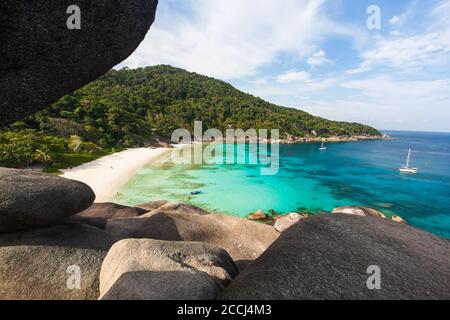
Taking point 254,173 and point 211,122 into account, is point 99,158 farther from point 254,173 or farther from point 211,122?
point 211,122

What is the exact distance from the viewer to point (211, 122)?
111 metres

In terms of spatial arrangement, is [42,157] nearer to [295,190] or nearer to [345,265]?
[295,190]

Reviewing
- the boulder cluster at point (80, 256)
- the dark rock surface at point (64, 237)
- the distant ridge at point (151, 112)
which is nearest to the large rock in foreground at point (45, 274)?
the boulder cluster at point (80, 256)

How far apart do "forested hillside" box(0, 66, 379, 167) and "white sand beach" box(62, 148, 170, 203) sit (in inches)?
134

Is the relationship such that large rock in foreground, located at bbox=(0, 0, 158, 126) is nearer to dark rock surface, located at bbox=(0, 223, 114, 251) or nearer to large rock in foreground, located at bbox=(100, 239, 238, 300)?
large rock in foreground, located at bbox=(100, 239, 238, 300)

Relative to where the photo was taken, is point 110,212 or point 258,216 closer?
point 110,212

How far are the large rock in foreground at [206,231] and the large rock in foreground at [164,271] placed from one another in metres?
2.75

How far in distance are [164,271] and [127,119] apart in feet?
246

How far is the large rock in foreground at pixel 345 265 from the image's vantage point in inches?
124

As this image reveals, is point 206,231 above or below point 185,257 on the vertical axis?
below

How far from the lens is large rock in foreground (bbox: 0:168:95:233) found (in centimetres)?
623

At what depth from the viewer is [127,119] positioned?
72.4m

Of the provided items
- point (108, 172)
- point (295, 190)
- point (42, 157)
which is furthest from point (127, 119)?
point (295, 190)
